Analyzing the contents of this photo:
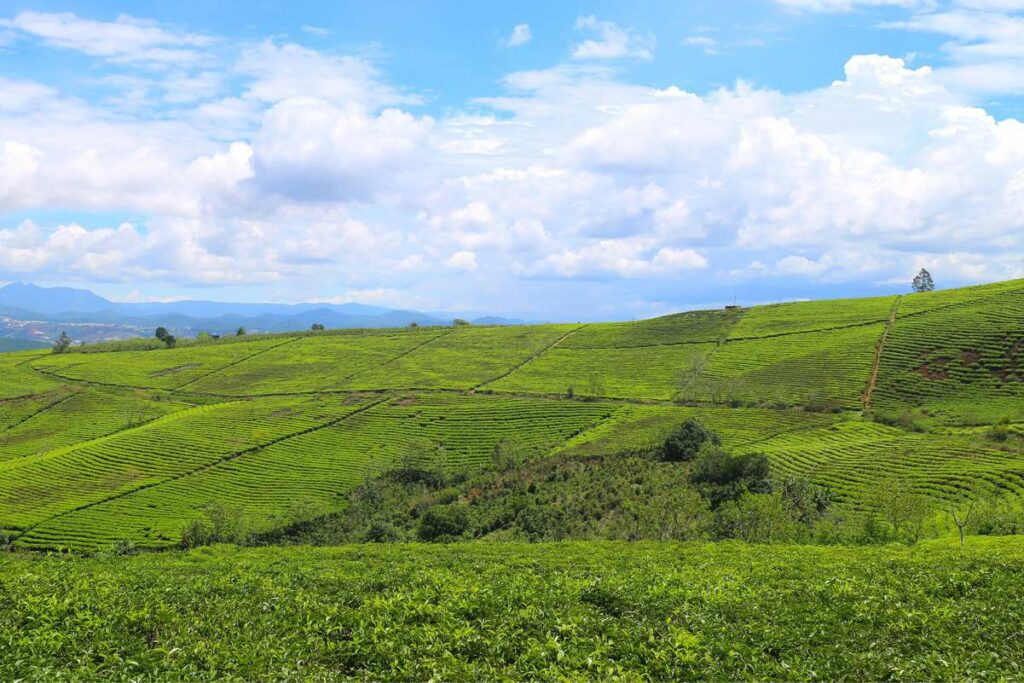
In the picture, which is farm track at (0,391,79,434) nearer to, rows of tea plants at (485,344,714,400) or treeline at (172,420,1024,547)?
treeline at (172,420,1024,547)

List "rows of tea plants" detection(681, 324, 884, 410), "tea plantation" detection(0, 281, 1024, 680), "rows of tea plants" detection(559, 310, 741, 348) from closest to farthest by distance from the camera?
"tea plantation" detection(0, 281, 1024, 680)
"rows of tea plants" detection(681, 324, 884, 410)
"rows of tea plants" detection(559, 310, 741, 348)

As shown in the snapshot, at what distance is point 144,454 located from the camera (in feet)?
341

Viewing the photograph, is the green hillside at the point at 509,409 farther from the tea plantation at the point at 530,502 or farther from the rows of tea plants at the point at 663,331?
the rows of tea plants at the point at 663,331

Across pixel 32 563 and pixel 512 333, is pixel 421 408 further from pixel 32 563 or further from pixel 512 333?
pixel 32 563

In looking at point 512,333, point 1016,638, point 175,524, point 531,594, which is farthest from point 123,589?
point 512,333

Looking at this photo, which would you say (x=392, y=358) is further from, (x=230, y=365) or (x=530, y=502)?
(x=530, y=502)

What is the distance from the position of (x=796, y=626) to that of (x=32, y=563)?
97.6ft

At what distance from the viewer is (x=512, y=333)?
196m

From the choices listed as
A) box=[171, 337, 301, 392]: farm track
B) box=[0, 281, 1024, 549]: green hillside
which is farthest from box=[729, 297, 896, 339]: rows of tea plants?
box=[171, 337, 301, 392]: farm track

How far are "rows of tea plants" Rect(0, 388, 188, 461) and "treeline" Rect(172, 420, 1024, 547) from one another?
54550 millimetres

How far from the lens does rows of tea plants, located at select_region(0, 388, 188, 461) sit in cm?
11400

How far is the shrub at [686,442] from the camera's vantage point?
8668cm

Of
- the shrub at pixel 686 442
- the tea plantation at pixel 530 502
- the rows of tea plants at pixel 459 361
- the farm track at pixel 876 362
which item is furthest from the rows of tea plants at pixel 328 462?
the farm track at pixel 876 362

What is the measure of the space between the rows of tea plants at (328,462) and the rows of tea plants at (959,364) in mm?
49974
